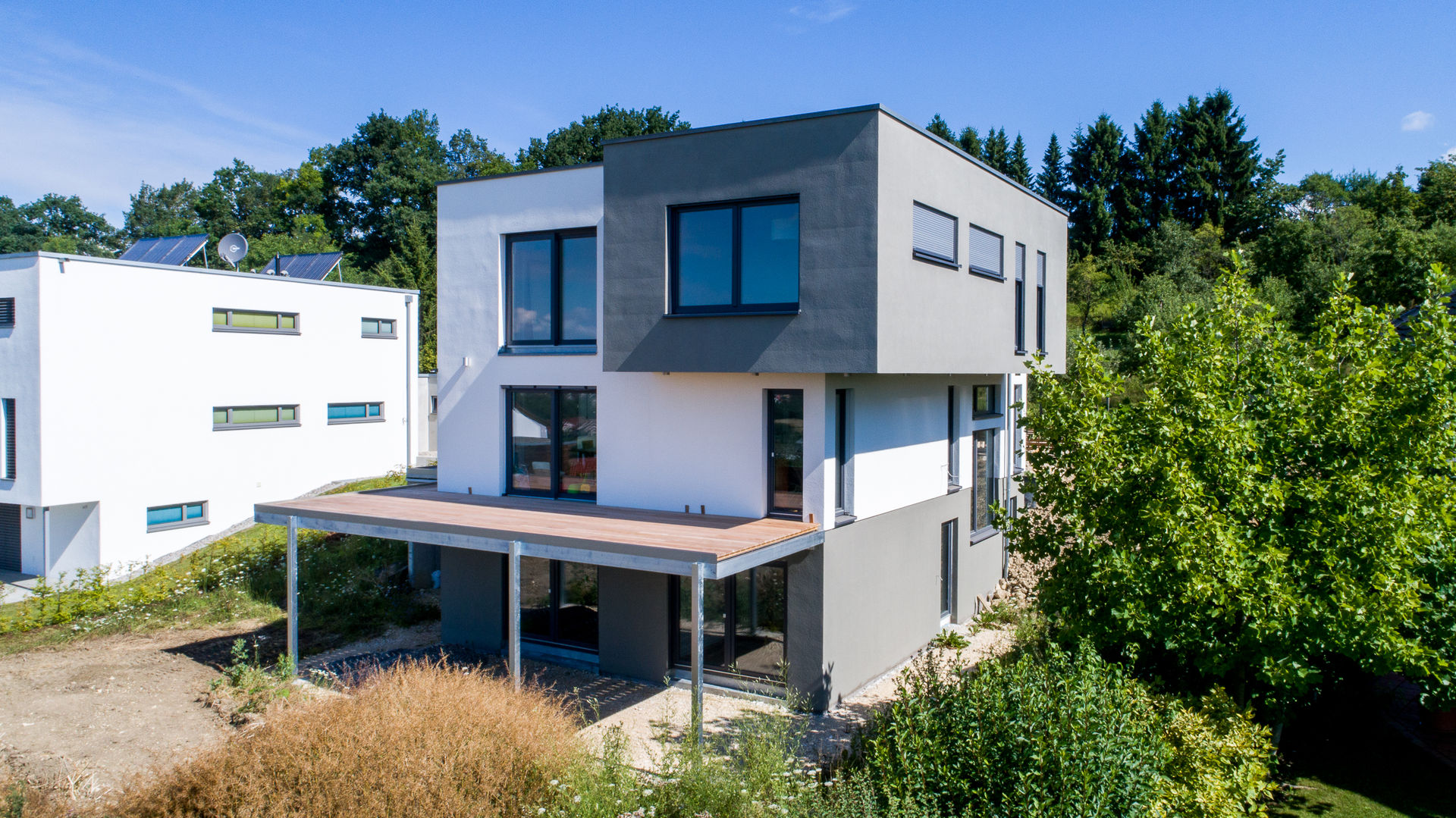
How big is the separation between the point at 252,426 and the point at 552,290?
39.7 feet

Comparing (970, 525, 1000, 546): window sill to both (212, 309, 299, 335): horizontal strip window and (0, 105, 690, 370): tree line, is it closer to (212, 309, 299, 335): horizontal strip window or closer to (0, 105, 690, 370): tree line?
(212, 309, 299, 335): horizontal strip window

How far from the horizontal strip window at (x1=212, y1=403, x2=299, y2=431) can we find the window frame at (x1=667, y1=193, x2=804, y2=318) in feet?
46.9

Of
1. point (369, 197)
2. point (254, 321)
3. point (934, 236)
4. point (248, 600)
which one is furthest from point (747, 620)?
point (369, 197)

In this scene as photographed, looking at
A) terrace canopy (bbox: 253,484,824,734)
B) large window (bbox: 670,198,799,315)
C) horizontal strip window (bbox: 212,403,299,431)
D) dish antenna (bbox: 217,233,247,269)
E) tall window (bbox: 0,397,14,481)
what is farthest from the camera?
dish antenna (bbox: 217,233,247,269)

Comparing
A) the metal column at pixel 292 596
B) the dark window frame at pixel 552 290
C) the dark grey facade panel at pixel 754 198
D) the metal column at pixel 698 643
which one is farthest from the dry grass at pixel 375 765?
the dark window frame at pixel 552 290

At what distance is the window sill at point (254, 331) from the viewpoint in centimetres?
1941

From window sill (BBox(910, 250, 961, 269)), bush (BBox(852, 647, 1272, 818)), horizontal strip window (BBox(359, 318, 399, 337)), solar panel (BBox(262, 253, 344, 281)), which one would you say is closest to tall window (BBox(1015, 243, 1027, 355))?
window sill (BBox(910, 250, 961, 269))

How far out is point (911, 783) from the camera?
6227 millimetres

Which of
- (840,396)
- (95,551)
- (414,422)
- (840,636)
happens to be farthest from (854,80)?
(95,551)

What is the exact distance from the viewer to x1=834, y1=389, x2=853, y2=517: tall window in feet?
34.0

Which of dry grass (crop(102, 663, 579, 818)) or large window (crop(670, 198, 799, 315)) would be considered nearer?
dry grass (crop(102, 663, 579, 818))

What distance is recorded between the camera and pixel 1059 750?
5891 millimetres

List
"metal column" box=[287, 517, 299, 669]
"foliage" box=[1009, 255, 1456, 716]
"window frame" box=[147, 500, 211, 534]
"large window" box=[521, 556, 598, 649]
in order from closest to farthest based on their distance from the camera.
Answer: "foliage" box=[1009, 255, 1456, 716] → "metal column" box=[287, 517, 299, 669] → "large window" box=[521, 556, 598, 649] → "window frame" box=[147, 500, 211, 534]

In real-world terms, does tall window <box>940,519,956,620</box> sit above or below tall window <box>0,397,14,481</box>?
below
